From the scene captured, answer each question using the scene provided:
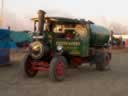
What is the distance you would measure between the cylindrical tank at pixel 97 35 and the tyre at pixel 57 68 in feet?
13.5

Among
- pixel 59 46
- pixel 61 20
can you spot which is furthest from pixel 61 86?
pixel 61 20

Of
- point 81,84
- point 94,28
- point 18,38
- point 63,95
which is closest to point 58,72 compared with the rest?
point 81,84

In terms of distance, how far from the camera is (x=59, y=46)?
14141mm

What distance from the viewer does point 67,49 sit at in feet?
49.1

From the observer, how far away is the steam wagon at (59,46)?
44.7ft

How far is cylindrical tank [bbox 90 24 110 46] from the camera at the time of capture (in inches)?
685

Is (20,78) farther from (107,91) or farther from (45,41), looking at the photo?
(107,91)

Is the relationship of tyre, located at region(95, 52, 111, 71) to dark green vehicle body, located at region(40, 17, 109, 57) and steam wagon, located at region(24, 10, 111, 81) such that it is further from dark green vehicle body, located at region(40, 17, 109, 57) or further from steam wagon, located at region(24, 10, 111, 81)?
dark green vehicle body, located at region(40, 17, 109, 57)

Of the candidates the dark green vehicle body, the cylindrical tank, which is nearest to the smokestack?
the dark green vehicle body

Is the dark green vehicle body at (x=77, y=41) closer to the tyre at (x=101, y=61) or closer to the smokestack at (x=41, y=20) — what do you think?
the smokestack at (x=41, y=20)

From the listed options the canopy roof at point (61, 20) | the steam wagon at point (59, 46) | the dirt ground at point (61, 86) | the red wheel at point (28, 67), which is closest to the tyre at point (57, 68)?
the steam wagon at point (59, 46)

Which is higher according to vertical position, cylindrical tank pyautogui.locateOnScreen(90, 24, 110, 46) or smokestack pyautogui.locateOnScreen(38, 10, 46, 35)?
smokestack pyautogui.locateOnScreen(38, 10, 46, 35)

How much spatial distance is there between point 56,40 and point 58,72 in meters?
1.78

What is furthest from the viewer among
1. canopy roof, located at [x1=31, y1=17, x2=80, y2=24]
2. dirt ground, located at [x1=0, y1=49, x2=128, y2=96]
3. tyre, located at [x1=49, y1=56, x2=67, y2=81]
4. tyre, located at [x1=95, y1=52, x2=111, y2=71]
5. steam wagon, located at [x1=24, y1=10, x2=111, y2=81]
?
tyre, located at [x1=95, y1=52, x2=111, y2=71]
